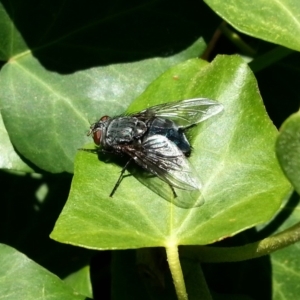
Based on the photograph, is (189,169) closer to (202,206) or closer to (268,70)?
(202,206)

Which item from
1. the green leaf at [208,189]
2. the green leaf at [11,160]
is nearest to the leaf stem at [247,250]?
the green leaf at [208,189]

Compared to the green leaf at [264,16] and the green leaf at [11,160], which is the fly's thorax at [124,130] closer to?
the green leaf at [11,160]

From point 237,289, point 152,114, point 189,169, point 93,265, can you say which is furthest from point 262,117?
point 93,265

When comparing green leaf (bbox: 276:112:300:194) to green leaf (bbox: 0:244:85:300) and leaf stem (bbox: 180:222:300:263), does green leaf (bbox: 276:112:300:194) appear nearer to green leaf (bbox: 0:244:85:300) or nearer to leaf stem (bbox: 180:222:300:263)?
leaf stem (bbox: 180:222:300:263)

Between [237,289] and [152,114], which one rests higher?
[152,114]

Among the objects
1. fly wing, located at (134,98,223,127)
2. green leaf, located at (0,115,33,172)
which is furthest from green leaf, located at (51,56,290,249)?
green leaf, located at (0,115,33,172)

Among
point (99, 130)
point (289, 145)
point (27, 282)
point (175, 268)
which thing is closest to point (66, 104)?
point (99, 130)
